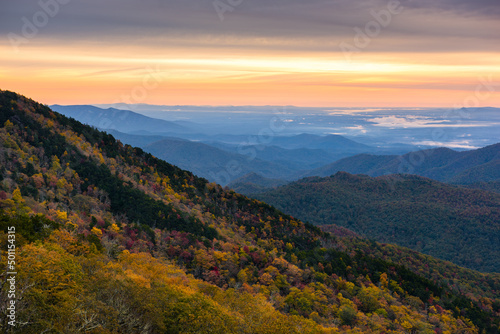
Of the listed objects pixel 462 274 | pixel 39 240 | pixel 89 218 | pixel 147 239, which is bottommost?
pixel 462 274

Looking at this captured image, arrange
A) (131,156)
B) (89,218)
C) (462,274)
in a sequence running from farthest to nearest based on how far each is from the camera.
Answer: (462,274), (131,156), (89,218)

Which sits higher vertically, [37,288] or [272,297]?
[37,288]

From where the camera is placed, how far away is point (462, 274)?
153 meters

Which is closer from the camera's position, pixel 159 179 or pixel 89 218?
pixel 89 218

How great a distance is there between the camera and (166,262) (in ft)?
211

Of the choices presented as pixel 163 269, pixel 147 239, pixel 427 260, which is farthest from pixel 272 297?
pixel 427 260

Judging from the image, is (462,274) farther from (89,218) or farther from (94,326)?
(94,326)

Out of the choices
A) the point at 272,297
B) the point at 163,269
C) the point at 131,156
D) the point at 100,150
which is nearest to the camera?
the point at 163,269

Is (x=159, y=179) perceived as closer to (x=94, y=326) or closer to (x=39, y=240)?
(x=39, y=240)

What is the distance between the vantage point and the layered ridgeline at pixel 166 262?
33969 mm

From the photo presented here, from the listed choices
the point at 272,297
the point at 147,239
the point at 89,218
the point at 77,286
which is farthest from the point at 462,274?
the point at 77,286

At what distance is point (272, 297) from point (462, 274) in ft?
426

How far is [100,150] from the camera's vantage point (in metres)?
125

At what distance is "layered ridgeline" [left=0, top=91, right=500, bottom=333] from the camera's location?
34.0 m
